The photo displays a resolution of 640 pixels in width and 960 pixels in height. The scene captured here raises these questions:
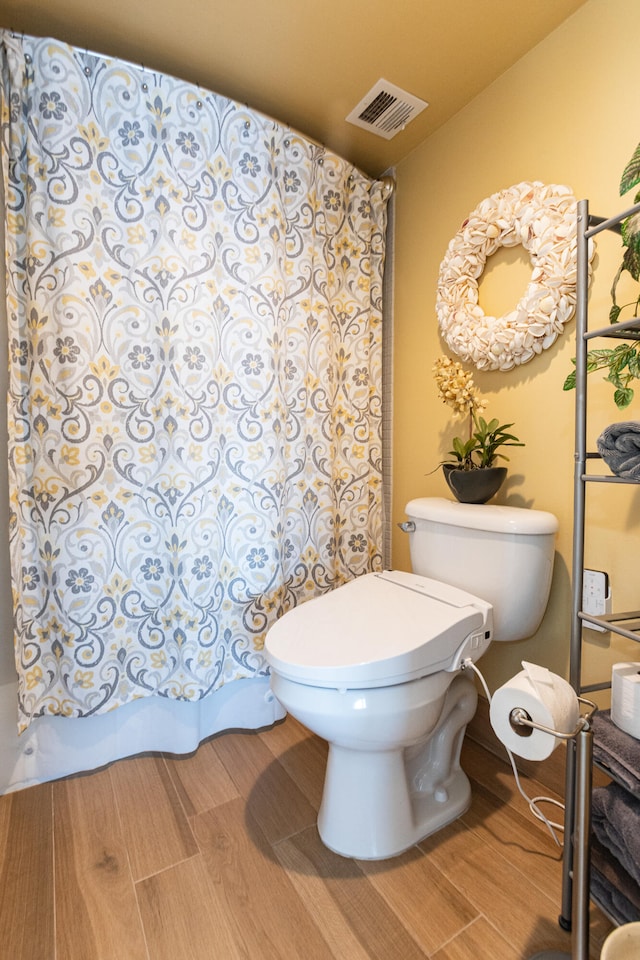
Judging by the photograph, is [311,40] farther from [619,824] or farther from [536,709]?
[619,824]

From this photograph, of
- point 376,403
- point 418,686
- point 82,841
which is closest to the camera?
point 418,686

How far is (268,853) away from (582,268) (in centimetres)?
138

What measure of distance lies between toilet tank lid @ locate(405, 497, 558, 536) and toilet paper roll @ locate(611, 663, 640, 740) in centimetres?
36

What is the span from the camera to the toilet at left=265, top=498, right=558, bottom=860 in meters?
→ 0.93

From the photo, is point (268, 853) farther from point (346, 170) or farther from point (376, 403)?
point (346, 170)

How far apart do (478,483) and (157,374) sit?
947 mm

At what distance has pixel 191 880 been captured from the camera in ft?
3.26

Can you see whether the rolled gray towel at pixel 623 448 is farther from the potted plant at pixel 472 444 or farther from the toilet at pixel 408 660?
the potted plant at pixel 472 444

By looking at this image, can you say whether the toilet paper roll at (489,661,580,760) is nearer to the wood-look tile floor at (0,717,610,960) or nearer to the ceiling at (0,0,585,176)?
the wood-look tile floor at (0,717,610,960)

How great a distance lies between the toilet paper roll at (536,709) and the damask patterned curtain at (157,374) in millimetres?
893

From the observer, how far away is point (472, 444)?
1.32m

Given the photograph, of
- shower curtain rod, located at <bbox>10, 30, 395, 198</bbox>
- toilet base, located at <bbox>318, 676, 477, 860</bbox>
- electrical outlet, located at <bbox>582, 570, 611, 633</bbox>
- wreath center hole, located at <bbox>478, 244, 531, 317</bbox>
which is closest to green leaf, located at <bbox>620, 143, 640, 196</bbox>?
wreath center hole, located at <bbox>478, 244, 531, 317</bbox>

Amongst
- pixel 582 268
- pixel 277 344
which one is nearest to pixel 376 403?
pixel 277 344

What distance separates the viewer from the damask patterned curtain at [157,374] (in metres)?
1.18
